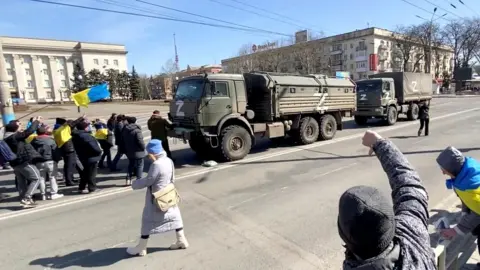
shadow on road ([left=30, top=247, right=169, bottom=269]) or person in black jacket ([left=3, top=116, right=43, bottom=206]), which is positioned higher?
person in black jacket ([left=3, top=116, right=43, bottom=206])

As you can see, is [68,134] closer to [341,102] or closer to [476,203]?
[476,203]

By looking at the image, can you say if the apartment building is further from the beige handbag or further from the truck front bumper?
the beige handbag

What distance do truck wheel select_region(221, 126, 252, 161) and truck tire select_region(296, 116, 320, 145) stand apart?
2.52 meters

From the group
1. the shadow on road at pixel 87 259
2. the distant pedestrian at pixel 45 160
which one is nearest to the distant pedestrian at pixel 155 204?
the shadow on road at pixel 87 259

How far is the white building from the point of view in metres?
79.8

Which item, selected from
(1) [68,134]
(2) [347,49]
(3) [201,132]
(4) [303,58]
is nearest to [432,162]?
(3) [201,132]

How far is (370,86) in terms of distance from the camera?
52.7 feet

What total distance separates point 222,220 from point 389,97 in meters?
14.4

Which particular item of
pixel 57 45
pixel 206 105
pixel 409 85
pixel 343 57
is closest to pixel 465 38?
pixel 343 57

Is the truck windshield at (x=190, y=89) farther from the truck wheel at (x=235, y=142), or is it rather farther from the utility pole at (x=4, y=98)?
the utility pole at (x=4, y=98)

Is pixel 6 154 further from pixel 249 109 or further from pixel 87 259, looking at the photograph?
pixel 249 109

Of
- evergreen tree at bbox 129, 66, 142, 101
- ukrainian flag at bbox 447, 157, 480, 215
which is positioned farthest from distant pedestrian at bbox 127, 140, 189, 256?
evergreen tree at bbox 129, 66, 142, 101

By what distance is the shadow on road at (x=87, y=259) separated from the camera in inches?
147

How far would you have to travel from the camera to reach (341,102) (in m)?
12.5
